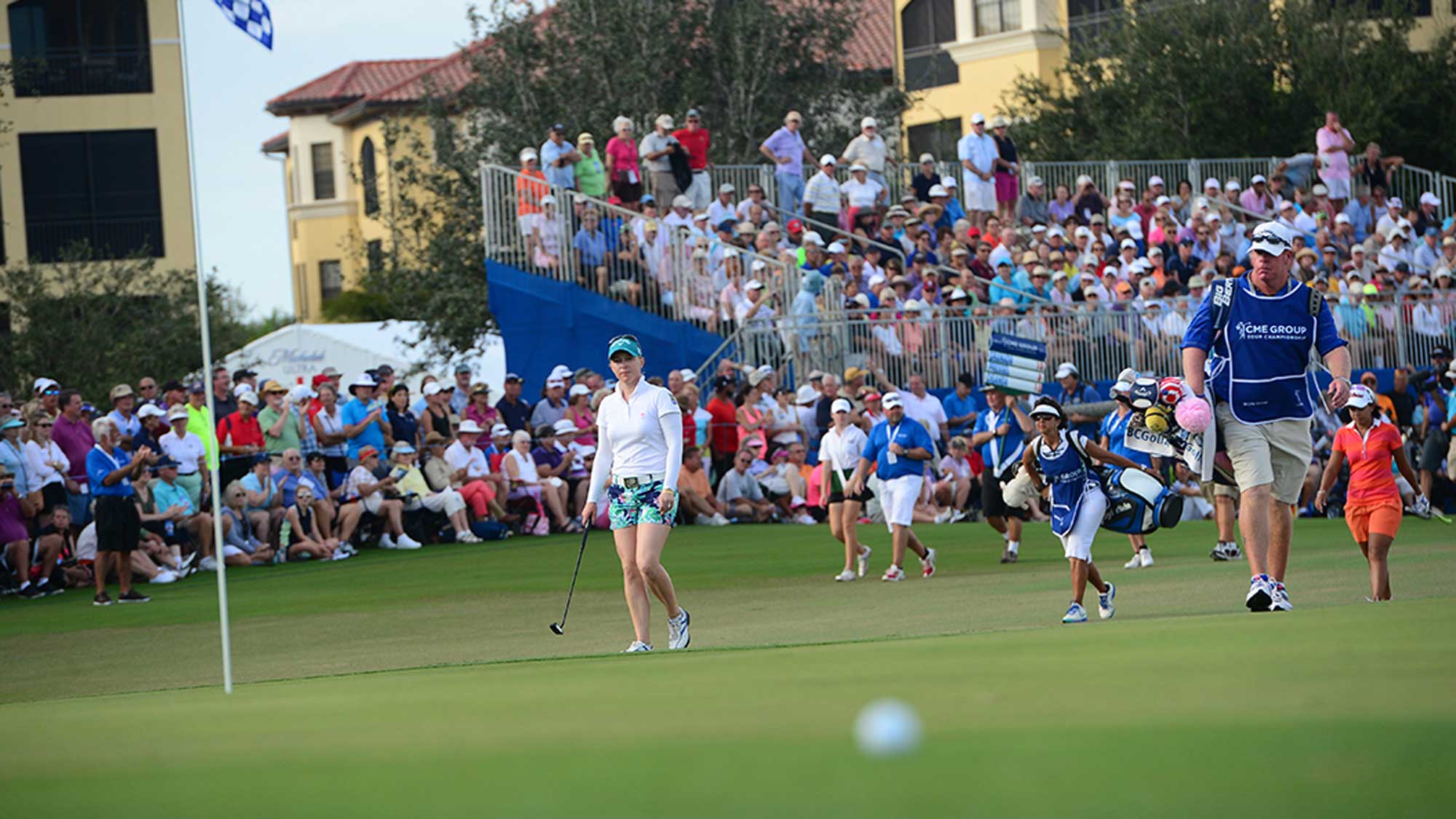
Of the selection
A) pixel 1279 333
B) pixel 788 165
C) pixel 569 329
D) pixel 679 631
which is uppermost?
pixel 788 165

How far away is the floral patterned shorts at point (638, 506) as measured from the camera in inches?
496

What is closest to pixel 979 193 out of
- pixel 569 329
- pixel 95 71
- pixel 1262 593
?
pixel 569 329

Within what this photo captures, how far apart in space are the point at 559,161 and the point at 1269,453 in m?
19.5

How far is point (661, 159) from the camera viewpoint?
98.2 ft

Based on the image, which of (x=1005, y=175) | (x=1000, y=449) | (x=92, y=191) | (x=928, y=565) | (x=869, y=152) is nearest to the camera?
(x=928, y=565)

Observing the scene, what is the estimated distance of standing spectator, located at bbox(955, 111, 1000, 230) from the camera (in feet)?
106

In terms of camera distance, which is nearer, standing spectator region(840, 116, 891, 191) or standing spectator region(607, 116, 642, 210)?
Result: standing spectator region(607, 116, 642, 210)

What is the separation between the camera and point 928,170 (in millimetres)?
32469

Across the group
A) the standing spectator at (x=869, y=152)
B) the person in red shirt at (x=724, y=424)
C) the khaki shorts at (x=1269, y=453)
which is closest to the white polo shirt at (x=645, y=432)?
the khaki shorts at (x=1269, y=453)

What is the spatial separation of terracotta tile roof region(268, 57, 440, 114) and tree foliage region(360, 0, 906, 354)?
3018 centimetres

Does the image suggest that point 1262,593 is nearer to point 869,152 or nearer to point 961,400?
point 961,400

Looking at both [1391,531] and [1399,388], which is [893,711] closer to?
[1391,531]

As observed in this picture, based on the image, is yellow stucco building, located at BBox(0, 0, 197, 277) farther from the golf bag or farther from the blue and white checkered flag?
the blue and white checkered flag

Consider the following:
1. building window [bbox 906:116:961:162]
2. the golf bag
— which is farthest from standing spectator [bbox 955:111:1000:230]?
building window [bbox 906:116:961:162]
